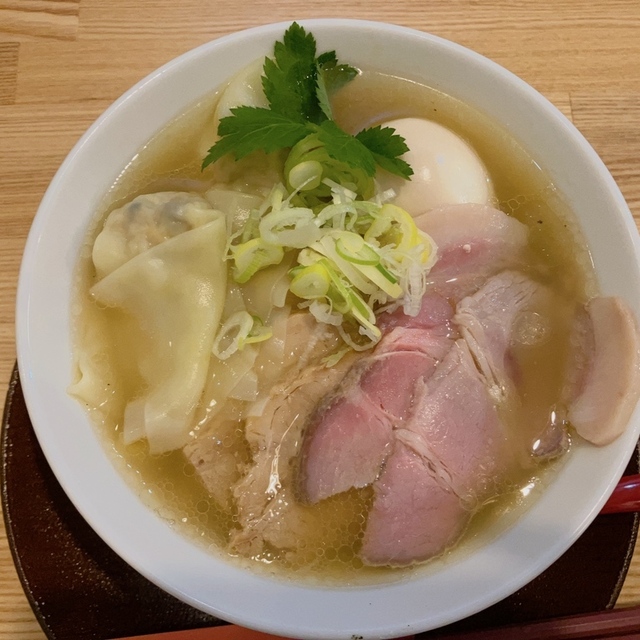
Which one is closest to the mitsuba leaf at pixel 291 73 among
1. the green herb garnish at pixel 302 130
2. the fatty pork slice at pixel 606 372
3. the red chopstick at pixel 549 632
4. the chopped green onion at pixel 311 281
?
the green herb garnish at pixel 302 130

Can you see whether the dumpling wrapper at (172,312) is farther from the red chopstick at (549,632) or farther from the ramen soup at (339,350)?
the red chopstick at (549,632)

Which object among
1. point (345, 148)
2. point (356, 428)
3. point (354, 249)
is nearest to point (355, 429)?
point (356, 428)

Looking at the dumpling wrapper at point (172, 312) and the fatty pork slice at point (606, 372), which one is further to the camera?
the dumpling wrapper at point (172, 312)

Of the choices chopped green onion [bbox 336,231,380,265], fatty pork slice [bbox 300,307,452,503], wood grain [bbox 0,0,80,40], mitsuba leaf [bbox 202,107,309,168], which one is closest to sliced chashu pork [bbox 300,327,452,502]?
fatty pork slice [bbox 300,307,452,503]

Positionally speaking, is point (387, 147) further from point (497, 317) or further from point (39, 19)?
point (39, 19)

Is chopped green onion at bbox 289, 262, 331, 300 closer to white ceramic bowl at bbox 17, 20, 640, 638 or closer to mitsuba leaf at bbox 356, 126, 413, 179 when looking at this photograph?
mitsuba leaf at bbox 356, 126, 413, 179
